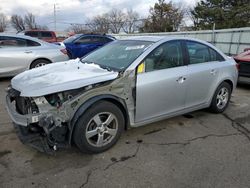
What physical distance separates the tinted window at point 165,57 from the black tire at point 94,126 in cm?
79

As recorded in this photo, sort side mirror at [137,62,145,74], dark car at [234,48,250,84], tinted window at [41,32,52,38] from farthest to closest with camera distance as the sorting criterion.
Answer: tinted window at [41,32,52,38] < dark car at [234,48,250,84] < side mirror at [137,62,145,74]

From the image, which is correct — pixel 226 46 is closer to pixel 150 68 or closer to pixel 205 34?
pixel 205 34

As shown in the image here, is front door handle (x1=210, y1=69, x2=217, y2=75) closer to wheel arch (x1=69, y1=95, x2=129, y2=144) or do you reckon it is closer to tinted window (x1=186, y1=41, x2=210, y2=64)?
tinted window (x1=186, y1=41, x2=210, y2=64)

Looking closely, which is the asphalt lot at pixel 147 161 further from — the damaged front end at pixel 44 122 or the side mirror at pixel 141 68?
the side mirror at pixel 141 68

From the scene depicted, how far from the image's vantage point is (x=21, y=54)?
681 centimetres

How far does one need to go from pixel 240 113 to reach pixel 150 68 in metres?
2.53

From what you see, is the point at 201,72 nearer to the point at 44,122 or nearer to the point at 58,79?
the point at 58,79

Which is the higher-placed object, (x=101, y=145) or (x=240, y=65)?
(x=240, y=65)

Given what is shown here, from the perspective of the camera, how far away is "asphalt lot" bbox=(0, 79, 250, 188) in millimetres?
2520

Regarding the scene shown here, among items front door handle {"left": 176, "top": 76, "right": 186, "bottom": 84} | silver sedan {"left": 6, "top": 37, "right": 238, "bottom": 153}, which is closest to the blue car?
silver sedan {"left": 6, "top": 37, "right": 238, "bottom": 153}

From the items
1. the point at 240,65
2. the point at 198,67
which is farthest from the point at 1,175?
the point at 240,65

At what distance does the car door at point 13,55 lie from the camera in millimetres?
6586

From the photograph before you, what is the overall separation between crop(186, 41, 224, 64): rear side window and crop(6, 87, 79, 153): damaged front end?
2.13 meters

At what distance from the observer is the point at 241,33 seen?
39.0ft
